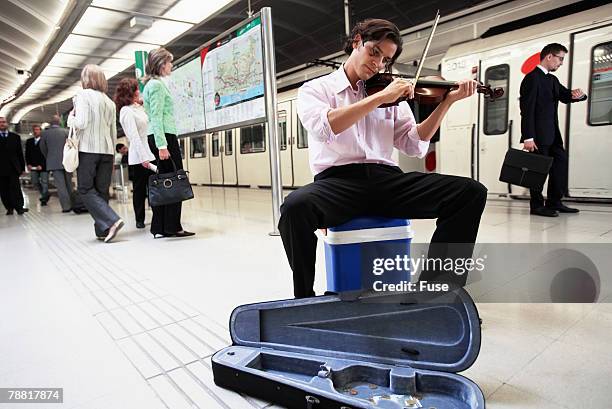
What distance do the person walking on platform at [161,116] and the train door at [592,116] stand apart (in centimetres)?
464

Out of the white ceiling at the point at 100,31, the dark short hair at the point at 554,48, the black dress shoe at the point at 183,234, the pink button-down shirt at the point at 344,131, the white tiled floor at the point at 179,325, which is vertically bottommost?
the white tiled floor at the point at 179,325

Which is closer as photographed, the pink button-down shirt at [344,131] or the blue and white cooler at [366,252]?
the blue and white cooler at [366,252]

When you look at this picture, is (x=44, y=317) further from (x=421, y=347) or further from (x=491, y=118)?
(x=491, y=118)

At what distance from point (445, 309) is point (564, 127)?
15.5 feet

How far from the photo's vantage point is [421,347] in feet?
3.90

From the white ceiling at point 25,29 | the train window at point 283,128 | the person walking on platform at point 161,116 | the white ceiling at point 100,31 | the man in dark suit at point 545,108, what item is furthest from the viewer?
the train window at point 283,128

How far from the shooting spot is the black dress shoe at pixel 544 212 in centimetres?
394

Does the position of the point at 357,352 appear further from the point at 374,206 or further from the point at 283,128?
the point at 283,128

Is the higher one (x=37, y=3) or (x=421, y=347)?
(x=37, y=3)

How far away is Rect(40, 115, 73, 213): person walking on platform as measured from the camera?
20.7 ft

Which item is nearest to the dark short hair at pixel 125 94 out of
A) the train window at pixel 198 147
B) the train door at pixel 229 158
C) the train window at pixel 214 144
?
the train door at pixel 229 158

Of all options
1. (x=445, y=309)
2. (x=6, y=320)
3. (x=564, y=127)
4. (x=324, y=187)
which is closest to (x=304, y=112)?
(x=324, y=187)

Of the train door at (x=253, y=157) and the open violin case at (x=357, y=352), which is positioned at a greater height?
the train door at (x=253, y=157)

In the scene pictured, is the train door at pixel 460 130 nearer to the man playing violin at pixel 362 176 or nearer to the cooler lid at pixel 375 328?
the man playing violin at pixel 362 176
